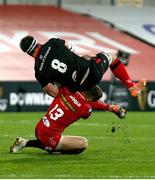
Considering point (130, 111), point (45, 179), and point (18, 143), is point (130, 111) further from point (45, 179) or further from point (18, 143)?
point (45, 179)

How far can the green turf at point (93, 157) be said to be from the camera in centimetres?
1079

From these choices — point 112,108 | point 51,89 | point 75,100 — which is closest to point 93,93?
point 112,108

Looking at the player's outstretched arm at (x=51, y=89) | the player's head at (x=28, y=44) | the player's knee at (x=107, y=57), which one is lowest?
the player's outstretched arm at (x=51, y=89)

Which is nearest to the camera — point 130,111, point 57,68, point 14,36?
point 57,68

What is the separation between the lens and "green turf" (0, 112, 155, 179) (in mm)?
10789

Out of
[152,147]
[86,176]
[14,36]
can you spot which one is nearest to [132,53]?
[14,36]

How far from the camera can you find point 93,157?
12898 millimetres

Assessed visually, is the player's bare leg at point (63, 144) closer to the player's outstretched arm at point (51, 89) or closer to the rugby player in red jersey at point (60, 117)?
the rugby player in red jersey at point (60, 117)

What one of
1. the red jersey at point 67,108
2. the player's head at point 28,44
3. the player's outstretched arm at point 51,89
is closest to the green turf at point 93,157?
the red jersey at point 67,108

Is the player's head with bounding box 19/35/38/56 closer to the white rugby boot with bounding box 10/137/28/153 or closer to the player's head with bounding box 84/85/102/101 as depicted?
the player's head with bounding box 84/85/102/101

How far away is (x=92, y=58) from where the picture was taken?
13141 millimetres

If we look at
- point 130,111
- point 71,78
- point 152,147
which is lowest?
point 130,111

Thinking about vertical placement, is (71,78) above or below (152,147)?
above

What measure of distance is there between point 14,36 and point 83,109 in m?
20.8
